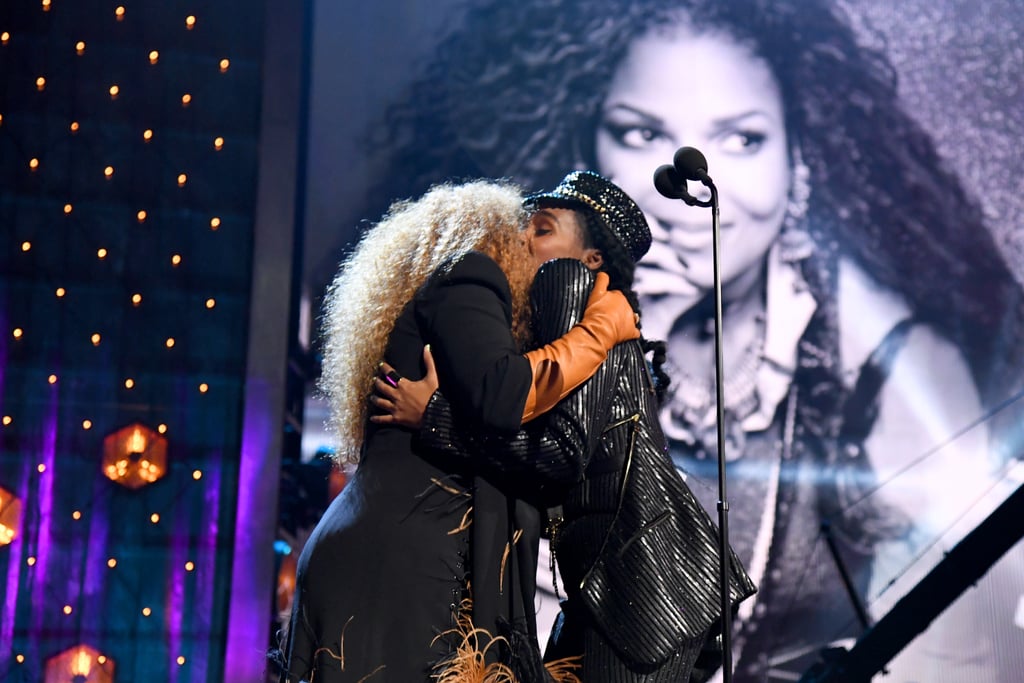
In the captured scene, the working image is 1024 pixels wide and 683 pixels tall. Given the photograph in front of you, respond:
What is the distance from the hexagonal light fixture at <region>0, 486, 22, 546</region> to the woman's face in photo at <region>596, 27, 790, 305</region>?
321cm

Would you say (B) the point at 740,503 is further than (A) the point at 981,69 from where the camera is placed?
No

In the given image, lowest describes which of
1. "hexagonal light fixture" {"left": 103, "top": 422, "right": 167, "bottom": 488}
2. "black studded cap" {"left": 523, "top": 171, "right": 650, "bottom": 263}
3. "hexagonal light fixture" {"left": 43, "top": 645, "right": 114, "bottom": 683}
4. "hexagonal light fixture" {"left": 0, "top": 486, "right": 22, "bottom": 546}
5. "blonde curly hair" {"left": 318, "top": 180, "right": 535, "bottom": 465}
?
"hexagonal light fixture" {"left": 43, "top": 645, "right": 114, "bottom": 683}

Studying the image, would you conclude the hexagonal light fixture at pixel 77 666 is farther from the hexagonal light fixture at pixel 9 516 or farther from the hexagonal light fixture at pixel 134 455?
the hexagonal light fixture at pixel 134 455

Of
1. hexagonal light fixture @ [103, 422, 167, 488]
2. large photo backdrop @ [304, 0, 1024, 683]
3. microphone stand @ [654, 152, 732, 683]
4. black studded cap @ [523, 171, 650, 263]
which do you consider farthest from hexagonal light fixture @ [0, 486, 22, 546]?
microphone stand @ [654, 152, 732, 683]

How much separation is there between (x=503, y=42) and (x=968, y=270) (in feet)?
9.55

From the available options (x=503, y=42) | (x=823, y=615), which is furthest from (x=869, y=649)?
(x=503, y=42)

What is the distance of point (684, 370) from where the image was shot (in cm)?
527

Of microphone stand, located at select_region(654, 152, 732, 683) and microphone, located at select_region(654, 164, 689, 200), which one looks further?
microphone, located at select_region(654, 164, 689, 200)

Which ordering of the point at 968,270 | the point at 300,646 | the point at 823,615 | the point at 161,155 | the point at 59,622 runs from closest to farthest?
the point at 300,646, the point at 59,622, the point at 161,155, the point at 823,615, the point at 968,270

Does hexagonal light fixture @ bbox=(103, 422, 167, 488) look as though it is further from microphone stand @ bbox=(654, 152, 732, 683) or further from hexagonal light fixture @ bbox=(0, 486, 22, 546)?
microphone stand @ bbox=(654, 152, 732, 683)

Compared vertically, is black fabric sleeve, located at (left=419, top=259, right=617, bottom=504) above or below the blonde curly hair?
below

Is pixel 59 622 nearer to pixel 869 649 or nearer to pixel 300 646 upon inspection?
pixel 300 646

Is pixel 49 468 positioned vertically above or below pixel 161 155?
below

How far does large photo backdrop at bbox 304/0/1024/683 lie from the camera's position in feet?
17.1
